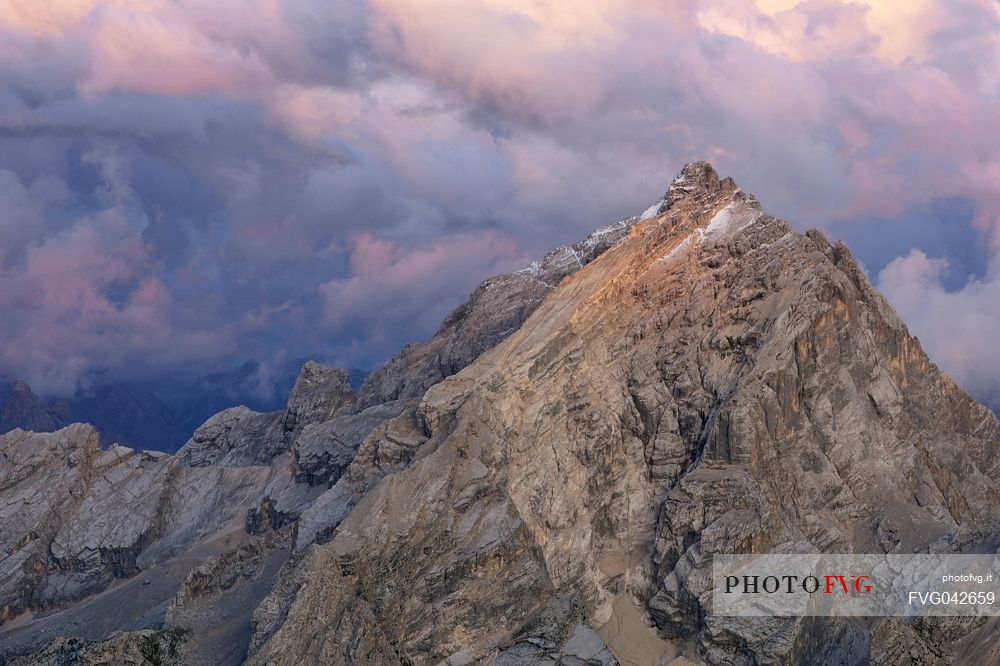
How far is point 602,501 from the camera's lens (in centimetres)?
12525

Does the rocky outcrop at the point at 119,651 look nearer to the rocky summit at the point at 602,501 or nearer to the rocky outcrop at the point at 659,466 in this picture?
the rocky summit at the point at 602,501

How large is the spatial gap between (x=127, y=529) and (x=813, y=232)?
119 metres

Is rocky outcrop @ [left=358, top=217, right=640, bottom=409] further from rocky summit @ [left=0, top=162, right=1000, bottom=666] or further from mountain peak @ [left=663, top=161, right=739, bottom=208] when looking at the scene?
mountain peak @ [left=663, top=161, right=739, bottom=208]

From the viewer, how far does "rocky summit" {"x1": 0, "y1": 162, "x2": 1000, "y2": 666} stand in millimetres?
107688

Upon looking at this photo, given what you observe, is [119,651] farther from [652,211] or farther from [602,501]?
[652,211]

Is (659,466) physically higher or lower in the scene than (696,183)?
lower

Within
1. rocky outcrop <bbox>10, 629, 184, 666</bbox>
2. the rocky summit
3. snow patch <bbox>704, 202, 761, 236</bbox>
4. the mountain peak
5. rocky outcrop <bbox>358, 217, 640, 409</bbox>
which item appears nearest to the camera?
rocky outcrop <bbox>10, 629, 184, 666</bbox>

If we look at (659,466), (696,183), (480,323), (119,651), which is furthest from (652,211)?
(119,651)

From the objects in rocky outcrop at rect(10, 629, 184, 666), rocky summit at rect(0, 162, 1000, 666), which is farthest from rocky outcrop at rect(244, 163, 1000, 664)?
rocky outcrop at rect(10, 629, 184, 666)

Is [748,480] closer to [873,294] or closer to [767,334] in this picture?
[767,334]

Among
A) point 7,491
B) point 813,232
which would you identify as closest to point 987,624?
point 813,232

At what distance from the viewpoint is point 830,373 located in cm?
12950

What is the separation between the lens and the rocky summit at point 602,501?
108 m

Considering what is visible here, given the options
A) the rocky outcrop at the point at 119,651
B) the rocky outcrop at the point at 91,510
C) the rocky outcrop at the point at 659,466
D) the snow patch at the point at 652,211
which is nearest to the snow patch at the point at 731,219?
the rocky outcrop at the point at 659,466
